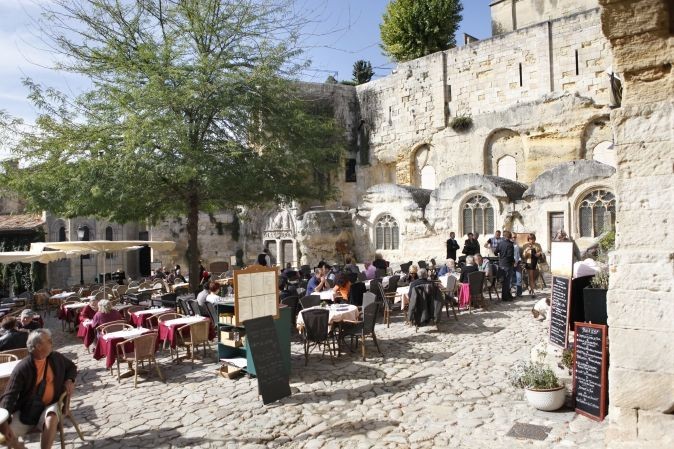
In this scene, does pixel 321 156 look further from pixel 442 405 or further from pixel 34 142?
pixel 442 405

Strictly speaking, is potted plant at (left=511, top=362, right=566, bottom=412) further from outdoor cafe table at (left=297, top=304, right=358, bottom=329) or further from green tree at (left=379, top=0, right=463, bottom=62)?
green tree at (left=379, top=0, right=463, bottom=62)

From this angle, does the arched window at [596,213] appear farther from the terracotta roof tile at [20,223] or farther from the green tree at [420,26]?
the terracotta roof tile at [20,223]

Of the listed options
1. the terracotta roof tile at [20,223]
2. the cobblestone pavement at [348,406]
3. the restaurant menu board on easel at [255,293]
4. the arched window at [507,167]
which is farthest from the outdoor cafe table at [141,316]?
the arched window at [507,167]

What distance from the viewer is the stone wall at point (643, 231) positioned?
3959 millimetres

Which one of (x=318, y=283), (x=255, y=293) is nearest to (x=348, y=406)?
(x=255, y=293)

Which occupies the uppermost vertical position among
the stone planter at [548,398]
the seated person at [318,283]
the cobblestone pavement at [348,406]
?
the seated person at [318,283]

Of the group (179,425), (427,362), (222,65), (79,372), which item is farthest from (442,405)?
(222,65)

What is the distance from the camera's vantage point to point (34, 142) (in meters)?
12.3

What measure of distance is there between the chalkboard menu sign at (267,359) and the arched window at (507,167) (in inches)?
881

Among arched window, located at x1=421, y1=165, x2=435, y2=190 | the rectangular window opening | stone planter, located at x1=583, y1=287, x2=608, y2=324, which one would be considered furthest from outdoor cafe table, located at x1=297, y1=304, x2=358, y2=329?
the rectangular window opening

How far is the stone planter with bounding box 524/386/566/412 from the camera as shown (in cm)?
546

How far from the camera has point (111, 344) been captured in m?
7.68

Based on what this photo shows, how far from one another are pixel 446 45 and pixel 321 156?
77.9 feet

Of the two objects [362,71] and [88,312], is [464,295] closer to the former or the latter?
[88,312]
